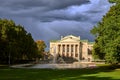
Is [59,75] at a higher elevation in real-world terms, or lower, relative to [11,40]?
lower

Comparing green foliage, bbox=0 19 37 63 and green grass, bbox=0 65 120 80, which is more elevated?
green foliage, bbox=0 19 37 63

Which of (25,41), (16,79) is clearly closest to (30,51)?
(25,41)

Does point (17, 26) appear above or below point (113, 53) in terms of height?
above

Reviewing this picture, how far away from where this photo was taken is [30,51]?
4582 inches

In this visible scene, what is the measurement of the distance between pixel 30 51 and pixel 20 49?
14450 mm

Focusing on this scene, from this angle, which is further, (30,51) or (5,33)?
(30,51)

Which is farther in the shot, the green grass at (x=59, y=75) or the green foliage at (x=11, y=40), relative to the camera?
the green foliage at (x=11, y=40)

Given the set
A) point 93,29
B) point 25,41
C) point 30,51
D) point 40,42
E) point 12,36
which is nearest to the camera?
point 93,29

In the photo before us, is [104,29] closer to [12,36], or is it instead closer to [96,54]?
[96,54]

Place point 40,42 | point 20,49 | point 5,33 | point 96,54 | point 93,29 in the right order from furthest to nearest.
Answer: point 40,42 < point 20,49 < point 5,33 < point 96,54 < point 93,29

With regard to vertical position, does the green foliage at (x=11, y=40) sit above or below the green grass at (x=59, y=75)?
above

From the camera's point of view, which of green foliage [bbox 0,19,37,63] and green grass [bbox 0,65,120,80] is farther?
green foliage [bbox 0,19,37,63]

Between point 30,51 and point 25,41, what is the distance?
312 inches

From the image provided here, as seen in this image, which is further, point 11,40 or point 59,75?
point 11,40
